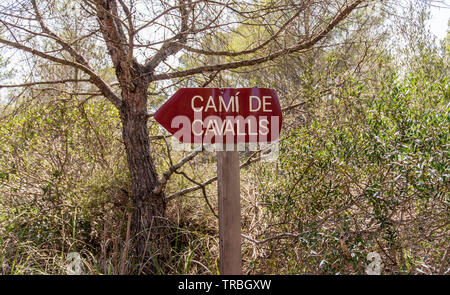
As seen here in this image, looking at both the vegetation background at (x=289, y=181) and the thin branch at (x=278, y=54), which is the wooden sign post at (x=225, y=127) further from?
the thin branch at (x=278, y=54)

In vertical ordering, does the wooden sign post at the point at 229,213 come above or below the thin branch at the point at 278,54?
below

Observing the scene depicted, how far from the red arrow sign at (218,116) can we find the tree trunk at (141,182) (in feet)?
4.95

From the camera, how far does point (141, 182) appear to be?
3.67 meters

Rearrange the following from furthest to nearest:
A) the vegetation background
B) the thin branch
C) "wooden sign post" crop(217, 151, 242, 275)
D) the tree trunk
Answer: the tree trunk < the thin branch < the vegetation background < "wooden sign post" crop(217, 151, 242, 275)

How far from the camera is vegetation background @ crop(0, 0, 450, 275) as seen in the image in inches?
94.2

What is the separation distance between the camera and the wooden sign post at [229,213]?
6.86 feet

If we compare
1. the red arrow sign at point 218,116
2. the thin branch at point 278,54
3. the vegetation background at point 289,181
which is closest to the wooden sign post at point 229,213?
the red arrow sign at point 218,116

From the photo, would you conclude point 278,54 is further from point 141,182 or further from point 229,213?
point 141,182

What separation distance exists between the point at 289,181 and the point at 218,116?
1231mm

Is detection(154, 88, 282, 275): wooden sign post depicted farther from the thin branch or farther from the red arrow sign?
the thin branch

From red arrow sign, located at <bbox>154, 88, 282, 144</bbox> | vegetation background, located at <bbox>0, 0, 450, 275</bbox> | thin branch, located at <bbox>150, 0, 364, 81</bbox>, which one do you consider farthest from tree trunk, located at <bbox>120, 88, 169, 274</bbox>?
red arrow sign, located at <bbox>154, 88, 282, 144</bbox>

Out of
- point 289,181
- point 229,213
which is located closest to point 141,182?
point 289,181
